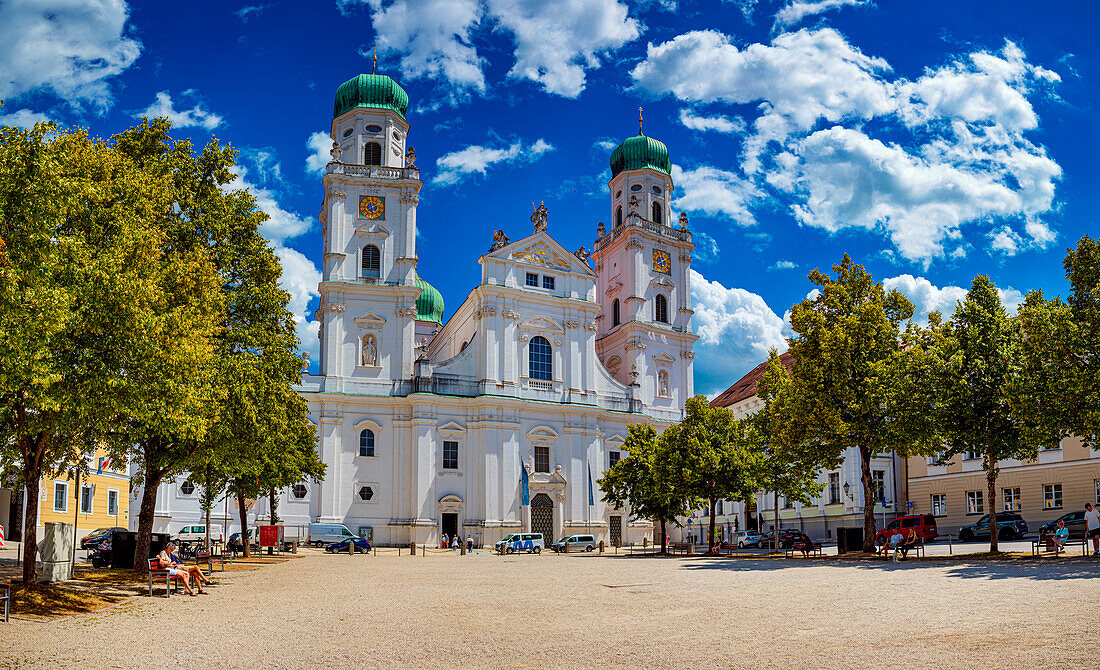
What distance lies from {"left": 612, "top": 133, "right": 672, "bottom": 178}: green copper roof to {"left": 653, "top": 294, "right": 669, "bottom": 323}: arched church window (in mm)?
11156

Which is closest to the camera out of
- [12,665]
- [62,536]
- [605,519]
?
[12,665]

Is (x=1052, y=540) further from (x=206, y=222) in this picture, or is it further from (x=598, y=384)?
(x=598, y=384)

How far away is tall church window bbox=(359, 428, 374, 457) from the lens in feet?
200

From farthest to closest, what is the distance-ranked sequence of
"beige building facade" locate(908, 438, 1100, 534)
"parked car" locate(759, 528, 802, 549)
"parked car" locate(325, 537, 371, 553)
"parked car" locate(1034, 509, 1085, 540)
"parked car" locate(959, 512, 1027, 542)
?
"parked car" locate(325, 537, 371, 553) < "beige building facade" locate(908, 438, 1100, 534) < "parked car" locate(759, 528, 802, 549) < "parked car" locate(959, 512, 1027, 542) < "parked car" locate(1034, 509, 1085, 540)

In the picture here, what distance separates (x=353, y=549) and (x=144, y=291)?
3496 cm

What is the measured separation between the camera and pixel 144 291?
57.3 ft

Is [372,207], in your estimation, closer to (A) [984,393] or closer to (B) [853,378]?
(B) [853,378]

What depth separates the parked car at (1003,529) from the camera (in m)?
44.8

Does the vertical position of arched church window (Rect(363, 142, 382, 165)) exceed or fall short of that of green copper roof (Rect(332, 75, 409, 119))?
it falls short

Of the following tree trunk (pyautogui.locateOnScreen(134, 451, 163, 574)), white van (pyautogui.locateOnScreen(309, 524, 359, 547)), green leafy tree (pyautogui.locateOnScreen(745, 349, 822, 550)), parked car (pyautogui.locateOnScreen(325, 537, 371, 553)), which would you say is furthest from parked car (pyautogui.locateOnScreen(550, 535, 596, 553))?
tree trunk (pyautogui.locateOnScreen(134, 451, 163, 574))

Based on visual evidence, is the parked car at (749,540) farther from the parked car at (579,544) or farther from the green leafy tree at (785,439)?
the green leafy tree at (785,439)

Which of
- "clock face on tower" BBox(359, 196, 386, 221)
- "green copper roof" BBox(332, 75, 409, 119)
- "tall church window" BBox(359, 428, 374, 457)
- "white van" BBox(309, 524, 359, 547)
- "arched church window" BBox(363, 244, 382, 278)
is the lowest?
"white van" BBox(309, 524, 359, 547)

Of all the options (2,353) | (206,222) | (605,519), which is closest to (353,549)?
(605,519)

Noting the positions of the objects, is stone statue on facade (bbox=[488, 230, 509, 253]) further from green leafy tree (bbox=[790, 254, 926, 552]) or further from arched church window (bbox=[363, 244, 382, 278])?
green leafy tree (bbox=[790, 254, 926, 552])
